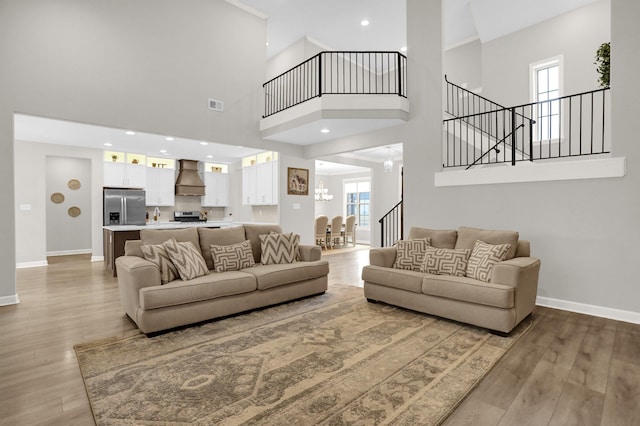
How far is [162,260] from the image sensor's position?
341cm

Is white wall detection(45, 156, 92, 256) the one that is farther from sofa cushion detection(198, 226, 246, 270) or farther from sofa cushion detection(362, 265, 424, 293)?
sofa cushion detection(362, 265, 424, 293)

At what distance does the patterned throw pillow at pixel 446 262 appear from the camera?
362 cm

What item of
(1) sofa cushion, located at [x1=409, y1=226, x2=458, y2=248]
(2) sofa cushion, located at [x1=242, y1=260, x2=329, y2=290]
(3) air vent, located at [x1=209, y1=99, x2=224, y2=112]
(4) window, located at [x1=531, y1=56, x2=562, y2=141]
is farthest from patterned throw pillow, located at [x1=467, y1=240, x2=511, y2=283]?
(3) air vent, located at [x1=209, y1=99, x2=224, y2=112]

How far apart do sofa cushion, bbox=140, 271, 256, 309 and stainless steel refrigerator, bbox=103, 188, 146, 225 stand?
5433 mm

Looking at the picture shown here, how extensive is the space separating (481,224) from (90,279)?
6.30 meters

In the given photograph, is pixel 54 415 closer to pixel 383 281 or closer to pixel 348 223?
pixel 383 281

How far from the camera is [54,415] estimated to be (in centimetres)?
188

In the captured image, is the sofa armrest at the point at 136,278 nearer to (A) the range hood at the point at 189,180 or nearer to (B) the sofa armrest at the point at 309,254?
(B) the sofa armrest at the point at 309,254

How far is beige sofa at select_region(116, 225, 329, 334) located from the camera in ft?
9.98

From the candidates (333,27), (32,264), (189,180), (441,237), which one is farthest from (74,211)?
(441,237)

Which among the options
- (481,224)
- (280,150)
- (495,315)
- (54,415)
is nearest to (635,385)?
(495,315)

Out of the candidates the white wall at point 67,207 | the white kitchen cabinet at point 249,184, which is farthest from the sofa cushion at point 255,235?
the white wall at point 67,207

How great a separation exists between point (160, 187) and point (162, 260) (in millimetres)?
5840

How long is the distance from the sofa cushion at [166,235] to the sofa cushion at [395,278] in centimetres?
215
